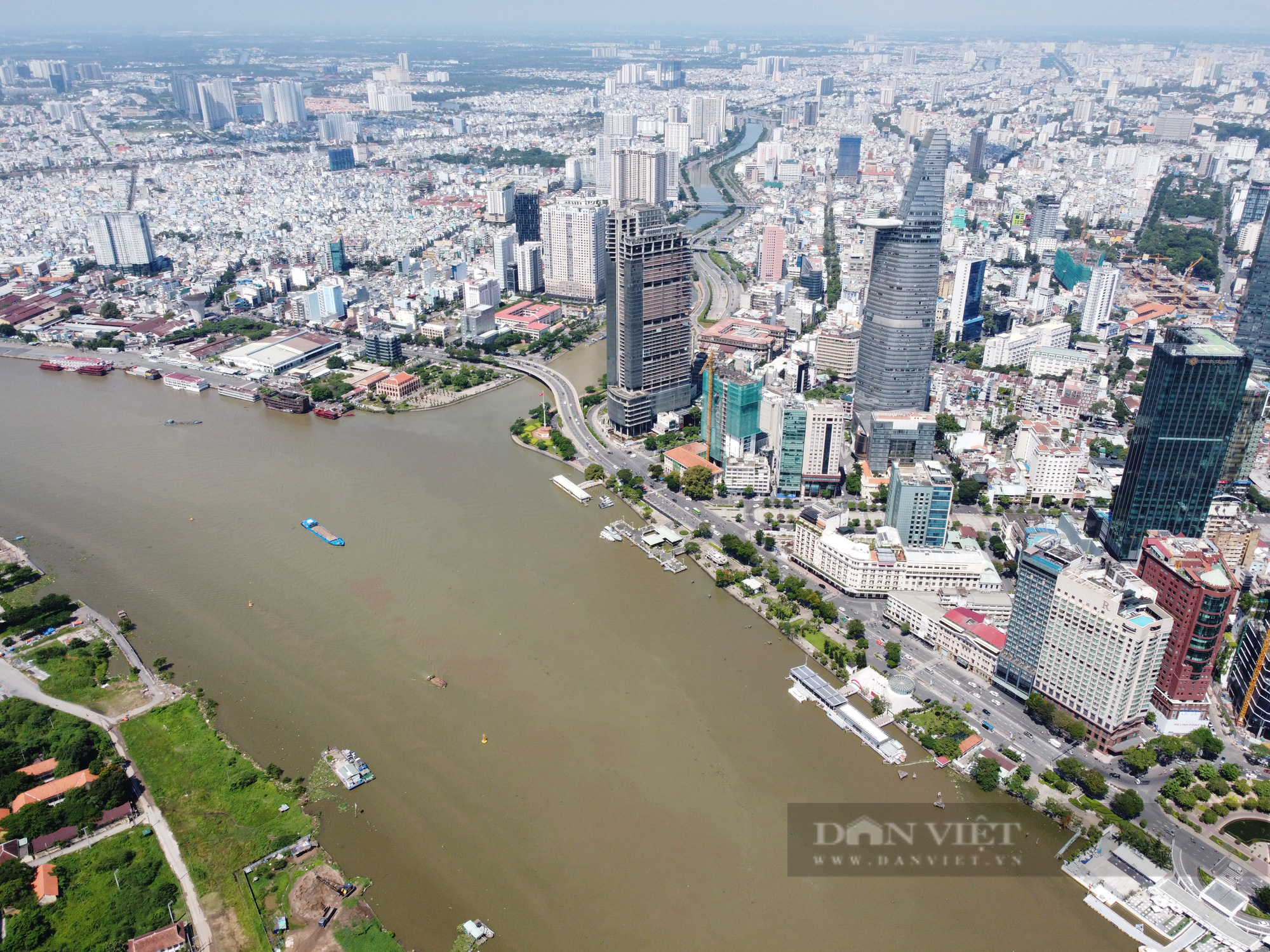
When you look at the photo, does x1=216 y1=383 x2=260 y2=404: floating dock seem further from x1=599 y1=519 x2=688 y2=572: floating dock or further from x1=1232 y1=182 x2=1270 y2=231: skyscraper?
x1=1232 y1=182 x2=1270 y2=231: skyscraper

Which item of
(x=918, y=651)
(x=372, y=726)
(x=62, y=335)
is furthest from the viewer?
(x=62, y=335)

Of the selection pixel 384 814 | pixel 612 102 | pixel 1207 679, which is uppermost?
pixel 612 102

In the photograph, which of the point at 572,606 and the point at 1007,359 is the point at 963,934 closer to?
the point at 572,606

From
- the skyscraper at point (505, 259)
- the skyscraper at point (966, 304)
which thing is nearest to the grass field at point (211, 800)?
the skyscraper at point (505, 259)

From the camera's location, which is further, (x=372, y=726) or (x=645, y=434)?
(x=645, y=434)

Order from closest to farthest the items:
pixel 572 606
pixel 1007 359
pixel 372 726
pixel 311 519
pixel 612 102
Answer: pixel 372 726, pixel 572 606, pixel 311 519, pixel 1007 359, pixel 612 102

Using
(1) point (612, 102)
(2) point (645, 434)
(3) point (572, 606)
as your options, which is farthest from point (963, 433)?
(1) point (612, 102)

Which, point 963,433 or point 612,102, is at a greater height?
point 612,102

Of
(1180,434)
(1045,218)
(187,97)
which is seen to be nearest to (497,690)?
(1180,434)
